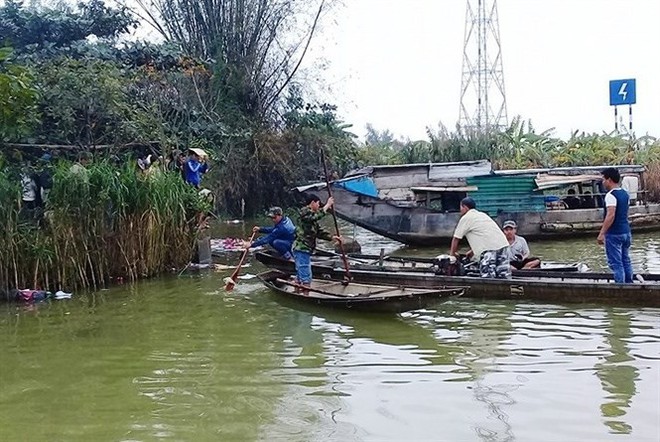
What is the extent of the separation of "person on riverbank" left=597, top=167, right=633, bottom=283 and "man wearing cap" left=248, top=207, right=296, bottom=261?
4.74m

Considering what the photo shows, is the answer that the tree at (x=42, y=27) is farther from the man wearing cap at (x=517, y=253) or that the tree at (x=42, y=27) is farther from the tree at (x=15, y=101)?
the man wearing cap at (x=517, y=253)

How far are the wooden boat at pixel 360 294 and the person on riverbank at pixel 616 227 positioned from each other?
1.86 metres

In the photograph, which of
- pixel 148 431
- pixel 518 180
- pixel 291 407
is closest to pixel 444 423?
pixel 291 407

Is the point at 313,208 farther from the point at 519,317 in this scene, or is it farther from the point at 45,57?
the point at 45,57

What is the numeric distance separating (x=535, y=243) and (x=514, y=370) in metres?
10.3

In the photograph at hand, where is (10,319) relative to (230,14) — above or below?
below

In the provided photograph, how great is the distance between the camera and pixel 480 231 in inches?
356

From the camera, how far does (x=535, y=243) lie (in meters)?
16.0

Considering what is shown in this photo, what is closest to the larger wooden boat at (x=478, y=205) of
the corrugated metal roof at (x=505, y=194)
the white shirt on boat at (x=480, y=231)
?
the corrugated metal roof at (x=505, y=194)

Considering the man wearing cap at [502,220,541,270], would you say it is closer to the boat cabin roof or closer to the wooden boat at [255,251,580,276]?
the wooden boat at [255,251,580,276]

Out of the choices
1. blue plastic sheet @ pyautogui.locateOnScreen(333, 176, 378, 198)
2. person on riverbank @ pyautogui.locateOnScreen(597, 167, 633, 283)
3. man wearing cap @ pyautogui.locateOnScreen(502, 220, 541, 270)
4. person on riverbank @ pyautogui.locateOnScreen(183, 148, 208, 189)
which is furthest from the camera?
blue plastic sheet @ pyautogui.locateOnScreen(333, 176, 378, 198)

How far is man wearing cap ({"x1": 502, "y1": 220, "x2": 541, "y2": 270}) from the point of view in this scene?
Answer: 1004 centimetres

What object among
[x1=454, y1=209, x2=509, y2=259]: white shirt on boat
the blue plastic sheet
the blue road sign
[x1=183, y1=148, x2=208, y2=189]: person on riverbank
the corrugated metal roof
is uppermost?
the blue road sign

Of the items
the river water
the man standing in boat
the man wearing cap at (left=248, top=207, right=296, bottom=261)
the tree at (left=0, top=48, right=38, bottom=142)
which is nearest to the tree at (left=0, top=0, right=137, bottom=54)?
the tree at (left=0, top=48, right=38, bottom=142)
